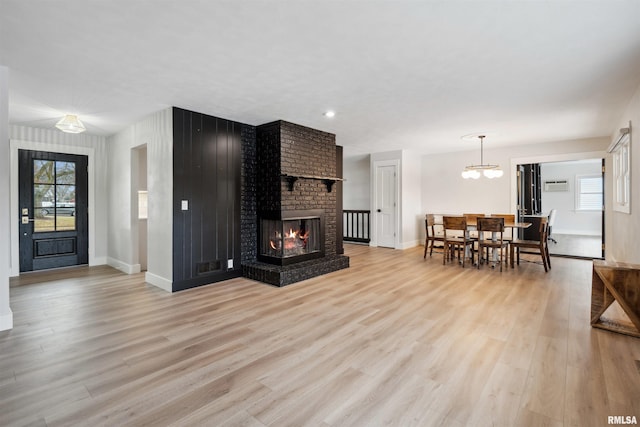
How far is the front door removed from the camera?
5.23m

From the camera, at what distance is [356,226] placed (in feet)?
30.1

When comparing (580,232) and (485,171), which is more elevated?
(485,171)

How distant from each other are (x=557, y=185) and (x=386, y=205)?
6892mm

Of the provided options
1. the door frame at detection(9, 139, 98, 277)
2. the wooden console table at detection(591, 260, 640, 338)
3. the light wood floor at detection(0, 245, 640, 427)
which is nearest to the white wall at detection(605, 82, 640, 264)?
the light wood floor at detection(0, 245, 640, 427)

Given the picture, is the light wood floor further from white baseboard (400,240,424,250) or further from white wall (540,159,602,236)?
white wall (540,159,602,236)

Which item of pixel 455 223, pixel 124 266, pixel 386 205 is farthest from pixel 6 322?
pixel 386 205

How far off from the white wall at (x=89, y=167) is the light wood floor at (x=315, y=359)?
1.84 m

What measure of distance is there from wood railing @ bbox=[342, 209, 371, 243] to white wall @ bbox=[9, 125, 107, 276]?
5.66 meters

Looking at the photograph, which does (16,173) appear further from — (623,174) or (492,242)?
(623,174)

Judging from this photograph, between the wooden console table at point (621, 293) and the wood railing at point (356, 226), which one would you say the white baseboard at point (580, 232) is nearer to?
the wood railing at point (356, 226)

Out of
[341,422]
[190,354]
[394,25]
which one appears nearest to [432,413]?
[341,422]

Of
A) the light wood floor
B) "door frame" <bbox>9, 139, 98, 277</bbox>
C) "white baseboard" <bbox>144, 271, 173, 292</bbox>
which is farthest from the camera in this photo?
"door frame" <bbox>9, 139, 98, 277</bbox>

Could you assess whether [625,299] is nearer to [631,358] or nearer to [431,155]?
[631,358]

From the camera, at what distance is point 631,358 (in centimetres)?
229
